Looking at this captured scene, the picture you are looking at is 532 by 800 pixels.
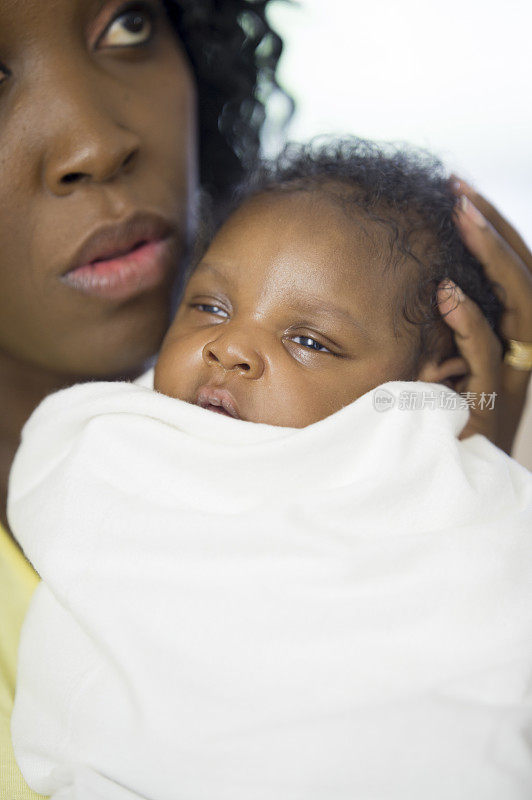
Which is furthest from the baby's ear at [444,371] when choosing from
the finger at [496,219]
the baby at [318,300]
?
the finger at [496,219]

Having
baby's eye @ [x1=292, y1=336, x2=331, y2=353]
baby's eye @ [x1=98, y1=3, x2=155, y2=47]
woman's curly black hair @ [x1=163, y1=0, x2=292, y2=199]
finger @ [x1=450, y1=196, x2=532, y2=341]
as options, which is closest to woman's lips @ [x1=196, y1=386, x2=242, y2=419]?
baby's eye @ [x1=292, y1=336, x2=331, y2=353]

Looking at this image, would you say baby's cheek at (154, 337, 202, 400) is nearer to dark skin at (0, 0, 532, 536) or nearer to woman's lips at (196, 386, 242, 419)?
woman's lips at (196, 386, 242, 419)

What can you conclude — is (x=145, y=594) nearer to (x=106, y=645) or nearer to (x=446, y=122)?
(x=106, y=645)

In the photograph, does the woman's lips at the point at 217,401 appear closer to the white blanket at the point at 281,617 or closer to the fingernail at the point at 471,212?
the white blanket at the point at 281,617

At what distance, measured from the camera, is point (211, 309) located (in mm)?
1036

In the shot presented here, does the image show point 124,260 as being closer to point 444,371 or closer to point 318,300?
point 318,300

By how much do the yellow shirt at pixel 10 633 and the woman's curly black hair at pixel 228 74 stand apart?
0.92 meters

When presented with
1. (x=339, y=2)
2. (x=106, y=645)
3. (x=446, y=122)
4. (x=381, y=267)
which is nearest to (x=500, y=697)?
(x=106, y=645)

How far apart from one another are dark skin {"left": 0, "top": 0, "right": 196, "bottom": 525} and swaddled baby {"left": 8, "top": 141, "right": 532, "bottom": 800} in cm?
14

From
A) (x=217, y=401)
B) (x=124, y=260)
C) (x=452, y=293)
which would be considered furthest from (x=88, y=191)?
(x=452, y=293)

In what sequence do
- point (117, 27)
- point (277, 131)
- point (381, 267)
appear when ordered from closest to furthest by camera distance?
point (381, 267), point (117, 27), point (277, 131)

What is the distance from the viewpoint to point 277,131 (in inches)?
63.7

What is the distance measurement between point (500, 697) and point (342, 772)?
0.58 feet

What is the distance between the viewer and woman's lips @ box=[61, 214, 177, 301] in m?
1.01
